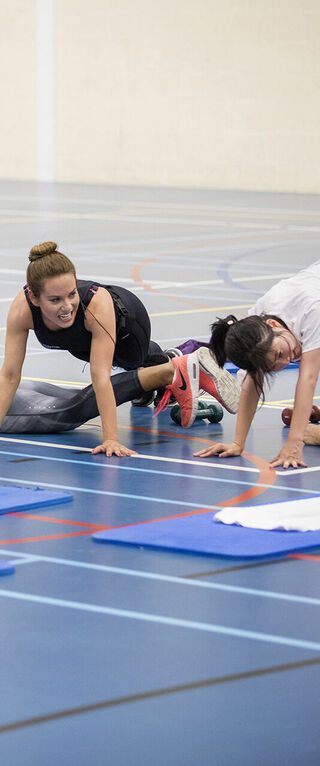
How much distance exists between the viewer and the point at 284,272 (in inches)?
450

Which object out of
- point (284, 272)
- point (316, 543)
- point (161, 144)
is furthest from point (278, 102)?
point (316, 543)

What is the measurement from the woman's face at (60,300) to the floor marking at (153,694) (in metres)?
2.40

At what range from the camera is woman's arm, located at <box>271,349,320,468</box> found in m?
4.84

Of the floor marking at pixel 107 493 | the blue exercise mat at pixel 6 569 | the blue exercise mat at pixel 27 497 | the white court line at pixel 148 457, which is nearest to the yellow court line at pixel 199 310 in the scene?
the white court line at pixel 148 457

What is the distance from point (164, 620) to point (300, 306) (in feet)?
6.67

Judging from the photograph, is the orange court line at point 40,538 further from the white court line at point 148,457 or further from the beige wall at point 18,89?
the beige wall at point 18,89

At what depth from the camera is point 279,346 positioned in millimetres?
4664

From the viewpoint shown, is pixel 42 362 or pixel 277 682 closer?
pixel 277 682

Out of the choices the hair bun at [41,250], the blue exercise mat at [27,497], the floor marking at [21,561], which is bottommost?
the blue exercise mat at [27,497]

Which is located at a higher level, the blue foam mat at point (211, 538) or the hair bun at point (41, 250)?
the hair bun at point (41, 250)

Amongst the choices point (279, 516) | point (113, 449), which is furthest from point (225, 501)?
point (113, 449)

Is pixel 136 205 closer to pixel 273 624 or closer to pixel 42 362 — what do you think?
pixel 42 362

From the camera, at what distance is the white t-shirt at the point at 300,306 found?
483 centimetres

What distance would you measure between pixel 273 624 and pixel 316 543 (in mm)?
706
